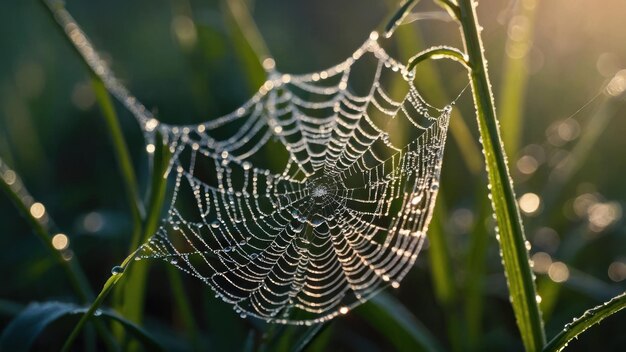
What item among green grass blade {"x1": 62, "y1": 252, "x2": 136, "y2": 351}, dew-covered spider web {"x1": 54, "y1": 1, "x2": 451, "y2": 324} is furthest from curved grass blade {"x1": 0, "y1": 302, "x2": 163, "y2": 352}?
dew-covered spider web {"x1": 54, "y1": 1, "x2": 451, "y2": 324}

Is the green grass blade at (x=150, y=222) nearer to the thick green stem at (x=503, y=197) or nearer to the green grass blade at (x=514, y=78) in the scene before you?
the thick green stem at (x=503, y=197)

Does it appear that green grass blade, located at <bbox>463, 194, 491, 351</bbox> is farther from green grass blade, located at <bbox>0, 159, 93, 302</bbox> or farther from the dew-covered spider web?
green grass blade, located at <bbox>0, 159, 93, 302</bbox>

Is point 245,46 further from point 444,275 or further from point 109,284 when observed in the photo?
point 109,284

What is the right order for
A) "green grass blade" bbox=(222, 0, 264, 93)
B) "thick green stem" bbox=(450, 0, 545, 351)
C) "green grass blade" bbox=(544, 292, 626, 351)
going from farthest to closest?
"green grass blade" bbox=(222, 0, 264, 93) < "thick green stem" bbox=(450, 0, 545, 351) < "green grass blade" bbox=(544, 292, 626, 351)

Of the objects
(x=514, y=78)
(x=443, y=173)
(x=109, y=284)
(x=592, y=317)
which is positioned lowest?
(x=592, y=317)

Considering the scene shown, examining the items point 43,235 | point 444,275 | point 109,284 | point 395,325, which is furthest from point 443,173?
point 109,284

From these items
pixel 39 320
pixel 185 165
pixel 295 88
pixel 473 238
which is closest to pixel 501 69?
pixel 295 88
